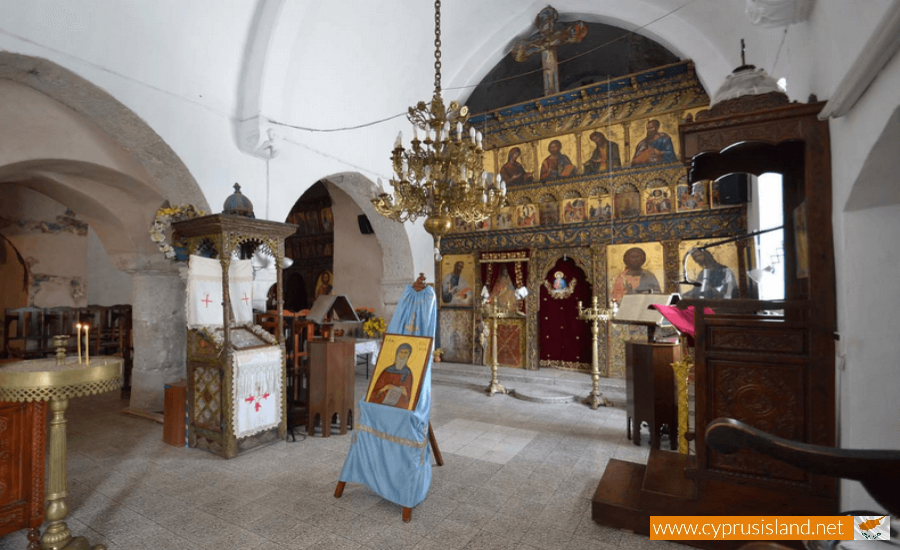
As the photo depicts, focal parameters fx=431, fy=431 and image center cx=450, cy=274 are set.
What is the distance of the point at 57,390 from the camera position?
6.83ft

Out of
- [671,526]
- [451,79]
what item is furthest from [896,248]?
[451,79]

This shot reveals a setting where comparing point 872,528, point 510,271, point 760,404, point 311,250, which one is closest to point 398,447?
point 760,404

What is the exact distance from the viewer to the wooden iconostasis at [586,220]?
6.86m

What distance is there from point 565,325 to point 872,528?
6611 mm

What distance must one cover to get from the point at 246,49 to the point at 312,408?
4.52 m

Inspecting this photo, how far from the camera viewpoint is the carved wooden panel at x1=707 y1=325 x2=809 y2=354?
92.0 inches

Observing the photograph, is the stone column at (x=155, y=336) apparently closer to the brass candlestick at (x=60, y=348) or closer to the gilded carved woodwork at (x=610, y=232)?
the brass candlestick at (x=60, y=348)

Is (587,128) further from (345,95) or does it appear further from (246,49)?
→ (246,49)

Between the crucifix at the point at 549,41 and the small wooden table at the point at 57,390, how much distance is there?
7.75 meters

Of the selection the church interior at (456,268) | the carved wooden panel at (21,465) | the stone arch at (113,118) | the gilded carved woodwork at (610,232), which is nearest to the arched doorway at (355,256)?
the church interior at (456,268)

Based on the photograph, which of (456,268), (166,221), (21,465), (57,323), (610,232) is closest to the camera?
(21,465)

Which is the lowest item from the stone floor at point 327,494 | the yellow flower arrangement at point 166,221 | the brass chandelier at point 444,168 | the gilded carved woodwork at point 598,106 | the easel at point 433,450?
the stone floor at point 327,494

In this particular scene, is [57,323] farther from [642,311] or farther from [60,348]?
[642,311]

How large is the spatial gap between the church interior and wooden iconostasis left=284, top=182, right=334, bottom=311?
104 inches
